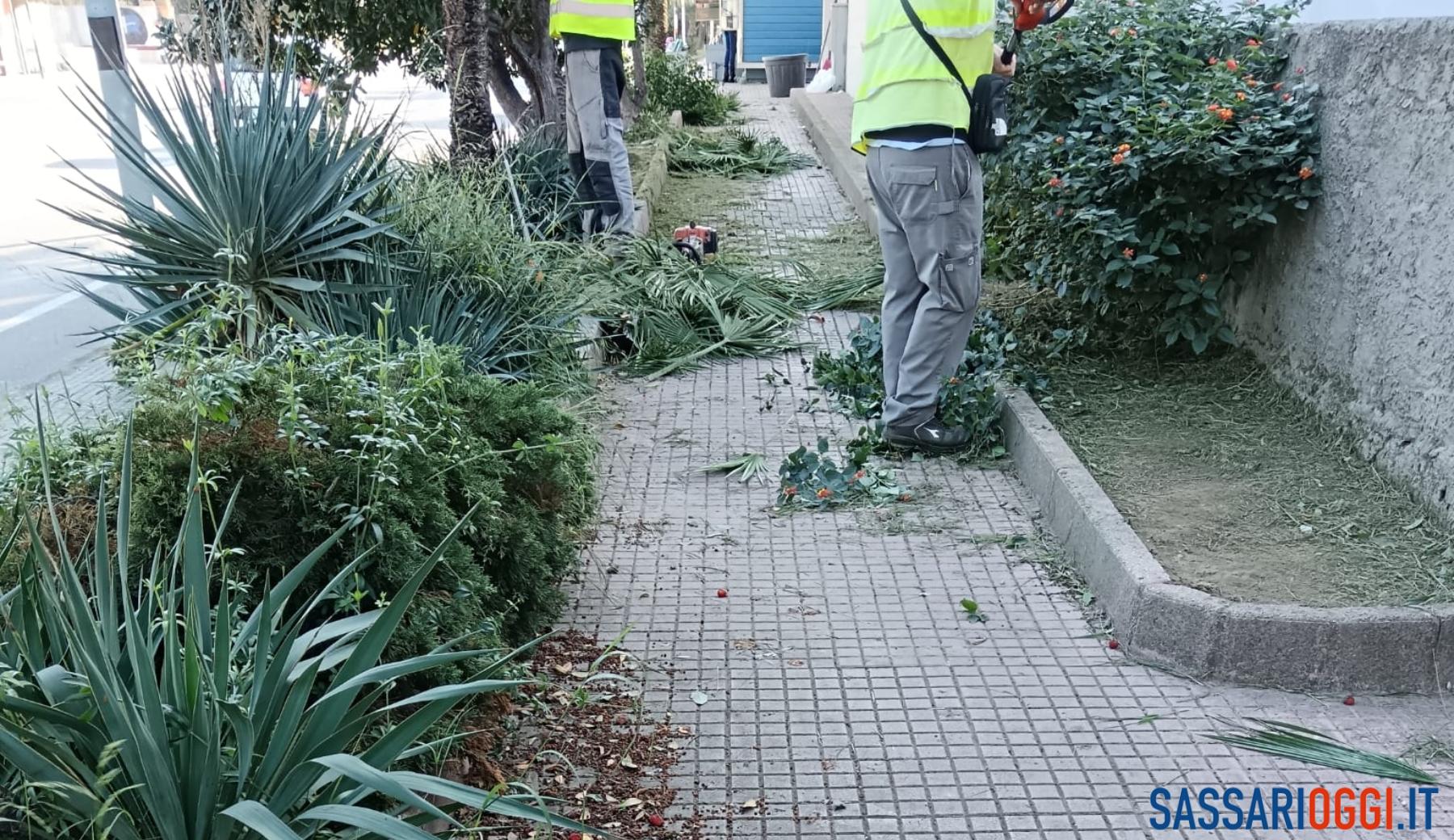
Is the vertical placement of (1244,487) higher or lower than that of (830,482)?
higher

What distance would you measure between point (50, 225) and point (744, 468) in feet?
32.1

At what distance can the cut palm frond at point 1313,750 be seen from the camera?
297 cm

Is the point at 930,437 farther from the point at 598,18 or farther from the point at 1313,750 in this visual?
the point at 598,18

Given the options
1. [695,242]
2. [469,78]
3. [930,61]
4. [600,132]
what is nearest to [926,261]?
[930,61]

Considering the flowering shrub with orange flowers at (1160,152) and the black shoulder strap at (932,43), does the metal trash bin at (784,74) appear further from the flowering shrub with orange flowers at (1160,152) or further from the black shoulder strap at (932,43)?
the black shoulder strap at (932,43)

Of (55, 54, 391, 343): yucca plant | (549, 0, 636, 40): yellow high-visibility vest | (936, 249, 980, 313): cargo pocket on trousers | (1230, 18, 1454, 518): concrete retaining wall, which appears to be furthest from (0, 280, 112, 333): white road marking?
(1230, 18, 1454, 518): concrete retaining wall

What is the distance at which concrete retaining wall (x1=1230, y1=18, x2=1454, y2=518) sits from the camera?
3.97 meters

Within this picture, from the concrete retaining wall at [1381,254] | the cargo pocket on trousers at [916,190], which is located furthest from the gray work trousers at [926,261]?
the concrete retaining wall at [1381,254]

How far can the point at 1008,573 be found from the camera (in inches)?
162

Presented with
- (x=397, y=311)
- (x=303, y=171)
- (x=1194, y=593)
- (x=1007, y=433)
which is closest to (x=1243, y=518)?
(x=1194, y=593)

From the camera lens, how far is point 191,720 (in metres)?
2.19

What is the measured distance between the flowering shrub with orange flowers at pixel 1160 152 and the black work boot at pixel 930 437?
89 centimetres

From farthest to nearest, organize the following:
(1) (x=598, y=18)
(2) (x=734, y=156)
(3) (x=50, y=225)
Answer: (2) (x=734, y=156) < (3) (x=50, y=225) < (1) (x=598, y=18)

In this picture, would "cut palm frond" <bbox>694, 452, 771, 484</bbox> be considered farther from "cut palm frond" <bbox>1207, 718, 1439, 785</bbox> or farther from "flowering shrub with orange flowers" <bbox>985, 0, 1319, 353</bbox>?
"cut palm frond" <bbox>1207, 718, 1439, 785</bbox>
